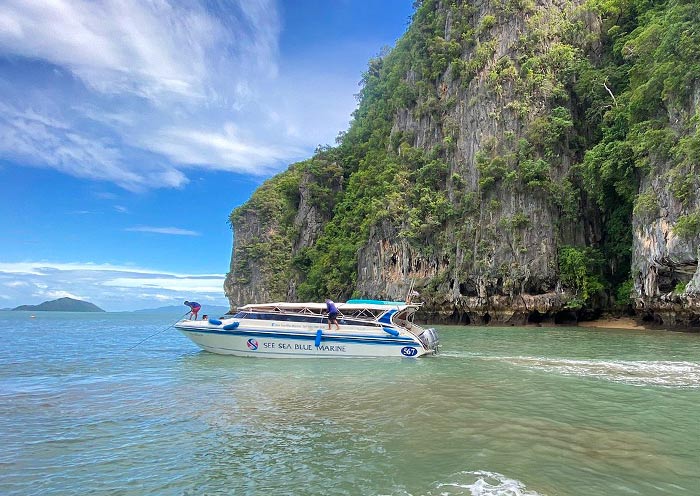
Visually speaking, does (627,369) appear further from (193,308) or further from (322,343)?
(193,308)

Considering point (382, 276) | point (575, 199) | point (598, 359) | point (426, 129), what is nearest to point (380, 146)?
point (426, 129)

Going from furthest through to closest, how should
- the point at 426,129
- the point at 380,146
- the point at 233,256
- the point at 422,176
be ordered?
the point at 233,256 → the point at 380,146 → the point at 426,129 → the point at 422,176

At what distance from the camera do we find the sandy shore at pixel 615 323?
28841mm

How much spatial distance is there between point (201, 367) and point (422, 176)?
2820 centimetres

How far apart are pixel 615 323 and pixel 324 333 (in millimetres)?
23121

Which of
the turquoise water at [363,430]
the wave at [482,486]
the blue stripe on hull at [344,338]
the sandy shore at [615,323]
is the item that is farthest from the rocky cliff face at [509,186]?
the wave at [482,486]

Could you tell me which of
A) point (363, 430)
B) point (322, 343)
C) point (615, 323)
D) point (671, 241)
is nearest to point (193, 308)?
point (322, 343)

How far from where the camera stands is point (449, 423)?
768 cm

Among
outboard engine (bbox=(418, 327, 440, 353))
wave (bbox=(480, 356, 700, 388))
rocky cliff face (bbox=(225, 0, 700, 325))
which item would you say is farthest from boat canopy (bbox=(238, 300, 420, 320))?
rocky cliff face (bbox=(225, 0, 700, 325))

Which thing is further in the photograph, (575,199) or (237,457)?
(575,199)

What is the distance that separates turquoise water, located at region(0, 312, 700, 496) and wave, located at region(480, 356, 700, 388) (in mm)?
66

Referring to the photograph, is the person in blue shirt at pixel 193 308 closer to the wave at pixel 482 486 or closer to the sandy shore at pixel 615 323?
the wave at pixel 482 486

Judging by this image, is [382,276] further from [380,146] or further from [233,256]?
[233,256]

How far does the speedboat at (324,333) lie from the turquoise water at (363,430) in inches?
81.6
